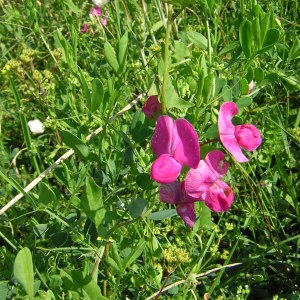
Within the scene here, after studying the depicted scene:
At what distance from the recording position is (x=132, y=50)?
181 centimetres

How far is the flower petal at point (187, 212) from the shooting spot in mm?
1056

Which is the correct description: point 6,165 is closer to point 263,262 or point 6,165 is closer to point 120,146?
point 120,146

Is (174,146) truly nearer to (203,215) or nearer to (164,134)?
(164,134)

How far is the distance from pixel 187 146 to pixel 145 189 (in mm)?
191

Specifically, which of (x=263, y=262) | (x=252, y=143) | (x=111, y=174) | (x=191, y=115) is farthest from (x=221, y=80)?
(x=263, y=262)

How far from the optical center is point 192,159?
960 millimetres

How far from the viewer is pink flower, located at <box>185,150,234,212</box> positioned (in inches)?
39.2

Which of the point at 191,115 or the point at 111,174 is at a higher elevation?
the point at 191,115

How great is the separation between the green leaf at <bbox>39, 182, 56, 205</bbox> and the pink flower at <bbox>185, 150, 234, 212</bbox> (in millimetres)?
267

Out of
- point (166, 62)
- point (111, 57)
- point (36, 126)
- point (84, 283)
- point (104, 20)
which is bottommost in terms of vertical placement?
point (36, 126)

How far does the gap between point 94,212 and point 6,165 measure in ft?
3.24

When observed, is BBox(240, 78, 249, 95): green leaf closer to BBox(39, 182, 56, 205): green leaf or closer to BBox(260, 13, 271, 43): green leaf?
BBox(260, 13, 271, 43): green leaf

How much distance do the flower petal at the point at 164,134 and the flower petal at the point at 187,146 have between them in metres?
0.02

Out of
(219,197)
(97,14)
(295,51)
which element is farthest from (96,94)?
(97,14)
